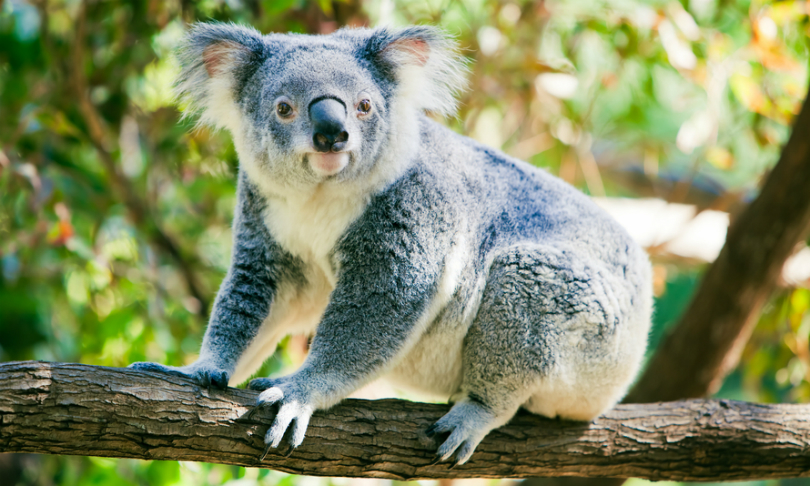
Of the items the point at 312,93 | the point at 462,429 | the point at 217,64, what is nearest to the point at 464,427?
the point at 462,429

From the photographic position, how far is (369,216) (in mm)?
2367

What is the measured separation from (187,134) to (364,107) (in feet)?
5.68

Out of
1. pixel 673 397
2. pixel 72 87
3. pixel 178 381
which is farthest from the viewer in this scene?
pixel 673 397

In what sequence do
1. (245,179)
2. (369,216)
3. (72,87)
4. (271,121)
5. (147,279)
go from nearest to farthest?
(271,121) → (369,216) → (245,179) → (72,87) → (147,279)

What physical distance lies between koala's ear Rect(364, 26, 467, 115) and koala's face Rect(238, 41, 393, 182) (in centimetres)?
11

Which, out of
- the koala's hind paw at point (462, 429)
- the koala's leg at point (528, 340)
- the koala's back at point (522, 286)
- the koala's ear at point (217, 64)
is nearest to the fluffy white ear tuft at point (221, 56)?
the koala's ear at point (217, 64)

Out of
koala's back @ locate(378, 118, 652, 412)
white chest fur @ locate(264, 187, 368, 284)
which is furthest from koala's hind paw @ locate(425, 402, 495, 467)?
white chest fur @ locate(264, 187, 368, 284)

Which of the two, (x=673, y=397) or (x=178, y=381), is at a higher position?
(x=178, y=381)

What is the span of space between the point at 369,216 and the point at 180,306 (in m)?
2.01

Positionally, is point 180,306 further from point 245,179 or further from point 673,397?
point 673,397

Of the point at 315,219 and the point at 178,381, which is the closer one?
the point at 178,381

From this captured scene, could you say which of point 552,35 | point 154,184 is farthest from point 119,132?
→ point 552,35

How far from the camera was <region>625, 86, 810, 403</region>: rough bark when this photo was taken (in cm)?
348

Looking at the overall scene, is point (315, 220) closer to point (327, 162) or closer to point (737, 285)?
point (327, 162)
